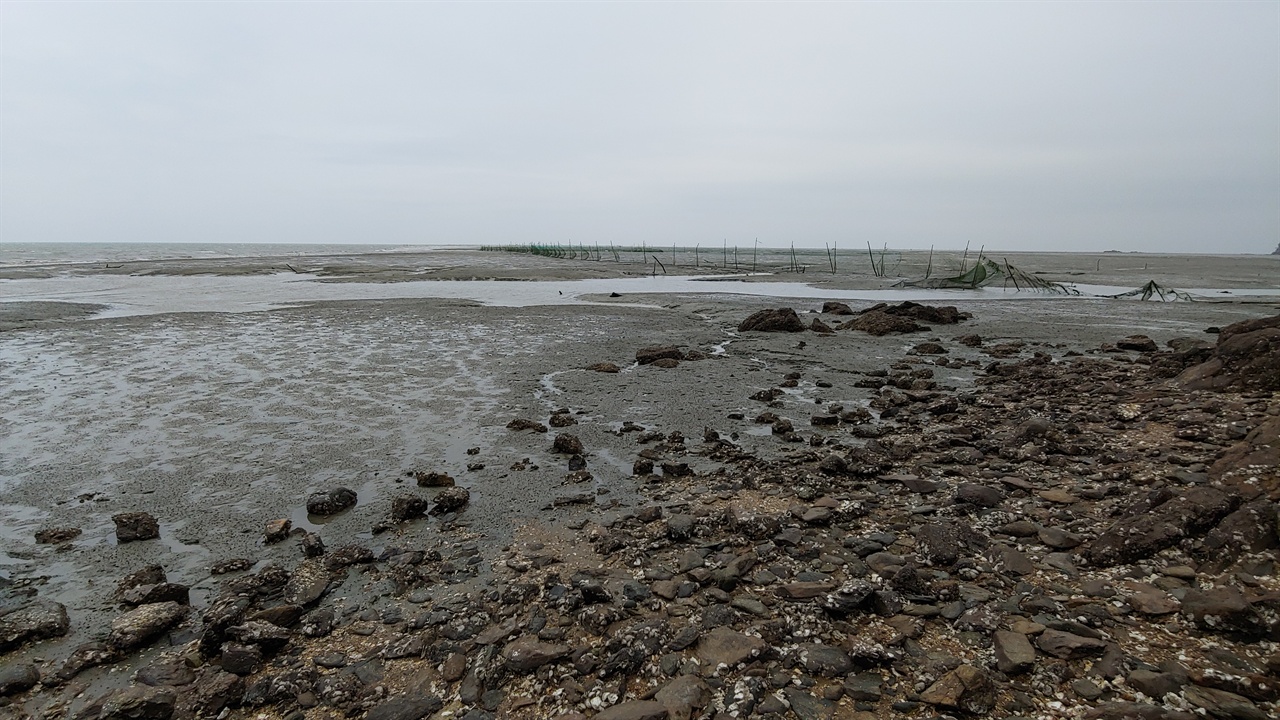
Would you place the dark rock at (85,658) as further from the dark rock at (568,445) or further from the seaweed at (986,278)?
the seaweed at (986,278)

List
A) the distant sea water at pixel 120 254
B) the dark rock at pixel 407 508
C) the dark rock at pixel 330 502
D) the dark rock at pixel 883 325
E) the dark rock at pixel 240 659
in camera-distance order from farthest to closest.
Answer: the distant sea water at pixel 120 254
the dark rock at pixel 883 325
the dark rock at pixel 330 502
the dark rock at pixel 407 508
the dark rock at pixel 240 659

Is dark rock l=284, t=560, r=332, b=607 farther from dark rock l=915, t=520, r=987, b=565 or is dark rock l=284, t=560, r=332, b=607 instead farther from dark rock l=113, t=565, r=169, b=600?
dark rock l=915, t=520, r=987, b=565

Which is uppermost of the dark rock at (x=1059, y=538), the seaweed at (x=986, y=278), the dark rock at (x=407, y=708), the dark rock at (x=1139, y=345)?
the seaweed at (x=986, y=278)

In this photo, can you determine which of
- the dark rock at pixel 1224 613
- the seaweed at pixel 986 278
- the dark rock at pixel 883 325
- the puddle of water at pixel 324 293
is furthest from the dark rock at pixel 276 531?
the seaweed at pixel 986 278

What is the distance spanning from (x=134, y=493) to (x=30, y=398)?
6.16 m

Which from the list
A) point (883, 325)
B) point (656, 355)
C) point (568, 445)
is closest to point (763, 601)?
point (568, 445)

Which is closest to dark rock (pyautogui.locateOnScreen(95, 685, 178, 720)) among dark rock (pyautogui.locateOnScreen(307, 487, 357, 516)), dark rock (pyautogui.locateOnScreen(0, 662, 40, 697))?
dark rock (pyautogui.locateOnScreen(0, 662, 40, 697))

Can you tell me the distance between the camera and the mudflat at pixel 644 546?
11.6 feet

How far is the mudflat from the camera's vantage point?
11.6 feet

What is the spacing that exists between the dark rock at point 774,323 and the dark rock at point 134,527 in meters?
15.1

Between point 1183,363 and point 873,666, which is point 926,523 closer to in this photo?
point 873,666

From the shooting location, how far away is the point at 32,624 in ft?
13.7

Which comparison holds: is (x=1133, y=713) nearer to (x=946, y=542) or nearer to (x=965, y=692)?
(x=965, y=692)

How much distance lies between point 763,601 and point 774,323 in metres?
14.5
